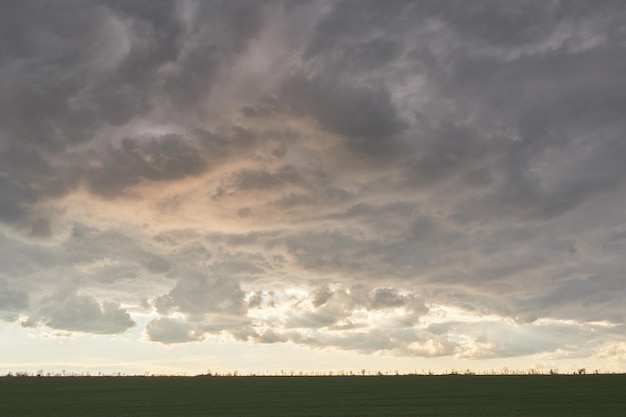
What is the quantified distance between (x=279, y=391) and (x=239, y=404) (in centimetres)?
1426

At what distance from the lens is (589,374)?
83.1 meters

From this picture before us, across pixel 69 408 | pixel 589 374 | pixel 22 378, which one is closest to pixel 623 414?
pixel 69 408

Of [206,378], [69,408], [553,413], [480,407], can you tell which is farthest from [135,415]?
[206,378]

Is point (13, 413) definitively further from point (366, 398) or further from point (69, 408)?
point (366, 398)

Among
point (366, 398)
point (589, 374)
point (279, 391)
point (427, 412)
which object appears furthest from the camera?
point (589, 374)

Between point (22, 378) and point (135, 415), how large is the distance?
69523mm

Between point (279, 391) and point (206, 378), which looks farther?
point (206, 378)

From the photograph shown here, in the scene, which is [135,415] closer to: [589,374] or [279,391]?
[279,391]

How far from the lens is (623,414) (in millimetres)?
38719

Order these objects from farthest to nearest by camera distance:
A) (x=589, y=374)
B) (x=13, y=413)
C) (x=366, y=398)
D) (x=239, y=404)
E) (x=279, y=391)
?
(x=589, y=374) → (x=279, y=391) → (x=366, y=398) → (x=239, y=404) → (x=13, y=413)

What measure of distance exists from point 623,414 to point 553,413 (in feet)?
13.8

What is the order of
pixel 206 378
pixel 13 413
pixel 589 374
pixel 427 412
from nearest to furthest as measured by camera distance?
pixel 427 412
pixel 13 413
pixel 589 374
pixel 206 378

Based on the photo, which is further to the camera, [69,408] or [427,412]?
[69,408]

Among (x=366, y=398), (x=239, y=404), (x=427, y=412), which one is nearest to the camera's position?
(x=427, y=412)
